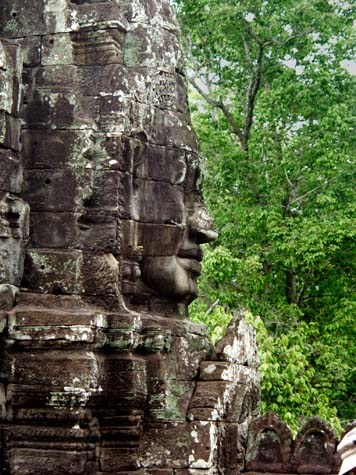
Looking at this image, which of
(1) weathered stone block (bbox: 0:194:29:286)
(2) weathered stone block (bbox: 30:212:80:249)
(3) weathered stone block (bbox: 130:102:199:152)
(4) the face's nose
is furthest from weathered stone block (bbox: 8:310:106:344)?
→ (3) weathered stone block (bbox: 130:102:199:152)

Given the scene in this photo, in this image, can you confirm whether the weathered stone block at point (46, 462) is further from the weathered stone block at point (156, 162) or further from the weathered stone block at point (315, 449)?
the weathered stone block at point (156, 162)

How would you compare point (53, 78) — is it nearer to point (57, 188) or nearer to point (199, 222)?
point (57, 188)

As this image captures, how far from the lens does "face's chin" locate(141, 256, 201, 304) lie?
951cm

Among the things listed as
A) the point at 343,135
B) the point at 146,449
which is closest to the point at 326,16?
the point at 343,135

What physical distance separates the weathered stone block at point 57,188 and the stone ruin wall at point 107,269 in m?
0.01

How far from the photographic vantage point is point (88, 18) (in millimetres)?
9391

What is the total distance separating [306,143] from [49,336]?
A: 40.5 feet

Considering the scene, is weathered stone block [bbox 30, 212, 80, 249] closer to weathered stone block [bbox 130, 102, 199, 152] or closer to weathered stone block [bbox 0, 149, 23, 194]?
weathered stone block [bbox 0, 149, 23, 194]

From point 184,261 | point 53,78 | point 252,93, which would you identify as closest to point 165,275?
point 184,261

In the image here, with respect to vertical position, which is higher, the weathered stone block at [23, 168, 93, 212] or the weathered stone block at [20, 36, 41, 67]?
the weathered stone block at [20, 36, 41, 67]

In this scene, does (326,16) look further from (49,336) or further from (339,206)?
(49,336)

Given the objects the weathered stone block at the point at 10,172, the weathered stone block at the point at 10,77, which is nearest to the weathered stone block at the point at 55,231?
the weathered stone block at the point at 10,172

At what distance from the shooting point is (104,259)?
9031 millimetres

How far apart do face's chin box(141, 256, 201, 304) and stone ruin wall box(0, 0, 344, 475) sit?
0.02m
